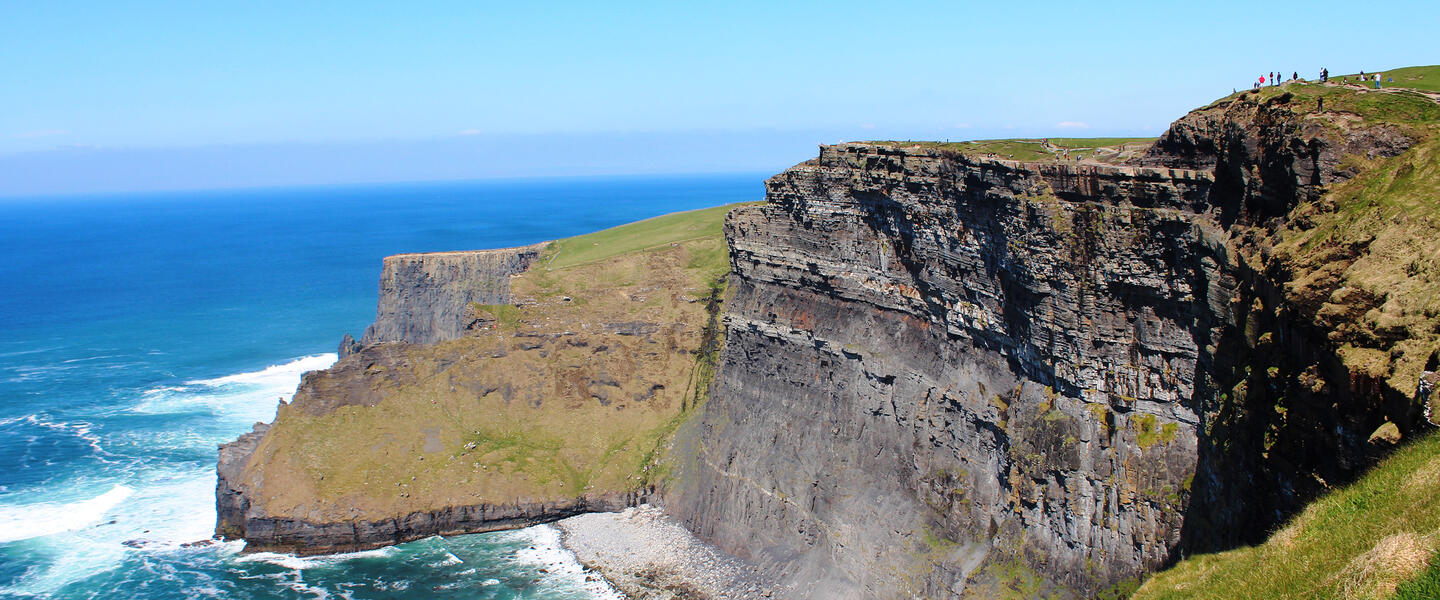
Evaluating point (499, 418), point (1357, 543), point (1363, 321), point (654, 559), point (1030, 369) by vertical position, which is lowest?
point (654, 559)

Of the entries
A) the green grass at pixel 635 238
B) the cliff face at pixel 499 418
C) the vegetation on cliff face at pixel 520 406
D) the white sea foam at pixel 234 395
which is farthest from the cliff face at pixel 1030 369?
the white sea foam at pixel 234 395

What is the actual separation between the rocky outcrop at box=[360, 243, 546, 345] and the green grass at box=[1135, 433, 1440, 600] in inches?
3337

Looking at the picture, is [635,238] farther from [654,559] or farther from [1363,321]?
[1363,321]

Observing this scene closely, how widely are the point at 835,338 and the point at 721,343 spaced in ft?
61.2

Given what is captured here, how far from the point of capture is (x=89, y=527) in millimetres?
69750

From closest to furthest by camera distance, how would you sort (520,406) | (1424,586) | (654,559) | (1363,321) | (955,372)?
(1424,586) < (1363,321) < (955,372) < (654,559) < (520,406)

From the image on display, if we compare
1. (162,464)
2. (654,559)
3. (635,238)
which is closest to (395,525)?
(654,559)

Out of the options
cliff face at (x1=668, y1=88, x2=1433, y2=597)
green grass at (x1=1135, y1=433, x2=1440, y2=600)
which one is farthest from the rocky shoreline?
green grass at (x1=1135, y1=433, x2=1440, y2=600)

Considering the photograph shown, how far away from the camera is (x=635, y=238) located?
10606cm

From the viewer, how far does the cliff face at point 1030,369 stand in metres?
32.2

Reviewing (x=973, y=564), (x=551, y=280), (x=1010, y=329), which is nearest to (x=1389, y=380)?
(x=1010, y=329)

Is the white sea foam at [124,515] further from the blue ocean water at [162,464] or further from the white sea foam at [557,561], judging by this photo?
the white sea foam at [557,561]

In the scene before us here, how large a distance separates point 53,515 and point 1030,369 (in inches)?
2865

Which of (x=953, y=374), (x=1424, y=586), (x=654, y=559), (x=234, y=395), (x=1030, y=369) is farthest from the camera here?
(x=234, y=395)
